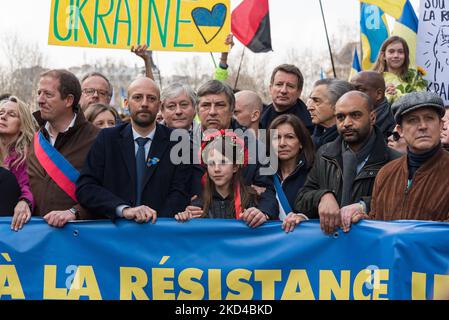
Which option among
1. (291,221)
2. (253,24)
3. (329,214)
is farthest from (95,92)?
(329,214)

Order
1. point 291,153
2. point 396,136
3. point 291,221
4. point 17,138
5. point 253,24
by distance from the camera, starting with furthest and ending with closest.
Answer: point 253,24 → point 396,136 → point 17,138 → point 291,153 → point 291,221

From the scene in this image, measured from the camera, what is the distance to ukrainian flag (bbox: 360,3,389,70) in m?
10.5

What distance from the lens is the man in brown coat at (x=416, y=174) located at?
4.76 metres

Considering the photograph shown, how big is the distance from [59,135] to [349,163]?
218 centimetres

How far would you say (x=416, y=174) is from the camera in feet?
15.8

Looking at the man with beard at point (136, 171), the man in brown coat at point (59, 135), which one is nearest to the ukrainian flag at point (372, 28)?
Result: the man in brown coat at point (59, 135)

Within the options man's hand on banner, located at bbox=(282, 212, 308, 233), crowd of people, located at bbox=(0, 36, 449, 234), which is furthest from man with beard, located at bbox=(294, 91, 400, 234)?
man's hand on banner, located at bbox=(282, 212, 308, 233)

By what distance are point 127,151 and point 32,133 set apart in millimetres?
1085

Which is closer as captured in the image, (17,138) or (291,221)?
(291,221)

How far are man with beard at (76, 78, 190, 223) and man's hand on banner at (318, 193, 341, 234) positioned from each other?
106 cm

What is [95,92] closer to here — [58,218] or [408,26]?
[58,218]

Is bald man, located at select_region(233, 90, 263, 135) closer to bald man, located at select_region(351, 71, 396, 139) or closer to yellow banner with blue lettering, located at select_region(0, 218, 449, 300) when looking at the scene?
bald man, located at select_region(351, 71, 396, 139)

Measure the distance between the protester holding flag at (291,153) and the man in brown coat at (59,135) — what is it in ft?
4.65

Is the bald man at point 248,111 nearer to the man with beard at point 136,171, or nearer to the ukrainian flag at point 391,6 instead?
the man with beard at point 136,171
